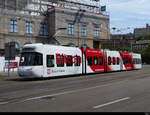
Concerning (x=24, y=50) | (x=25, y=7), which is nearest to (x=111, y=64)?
(x=24, y=50)

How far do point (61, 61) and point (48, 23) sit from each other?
2883cm

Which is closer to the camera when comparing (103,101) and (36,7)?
(103,101)

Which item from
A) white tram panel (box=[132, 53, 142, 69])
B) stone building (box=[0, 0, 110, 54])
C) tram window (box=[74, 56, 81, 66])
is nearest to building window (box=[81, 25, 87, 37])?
stone building (box=[0, 0, 110, 54])

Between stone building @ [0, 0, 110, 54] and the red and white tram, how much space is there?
16599 mm

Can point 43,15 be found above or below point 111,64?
above

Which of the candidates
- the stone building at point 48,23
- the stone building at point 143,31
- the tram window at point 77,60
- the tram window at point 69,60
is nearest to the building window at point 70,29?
the stone building at point 48,23

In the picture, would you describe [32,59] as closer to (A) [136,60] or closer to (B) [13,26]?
(A) [136,60]

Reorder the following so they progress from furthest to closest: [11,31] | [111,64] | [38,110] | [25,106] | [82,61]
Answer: [11,31] → [111,64] → [82,61] → [25,106] → [38,110]

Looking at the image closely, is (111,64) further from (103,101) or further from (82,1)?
(82,1)

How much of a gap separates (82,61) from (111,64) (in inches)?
274

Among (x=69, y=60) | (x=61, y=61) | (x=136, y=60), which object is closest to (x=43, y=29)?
(x=136, y=60)

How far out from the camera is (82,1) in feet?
189

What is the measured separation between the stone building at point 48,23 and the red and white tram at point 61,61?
1660cm

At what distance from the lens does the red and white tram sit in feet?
64.9
